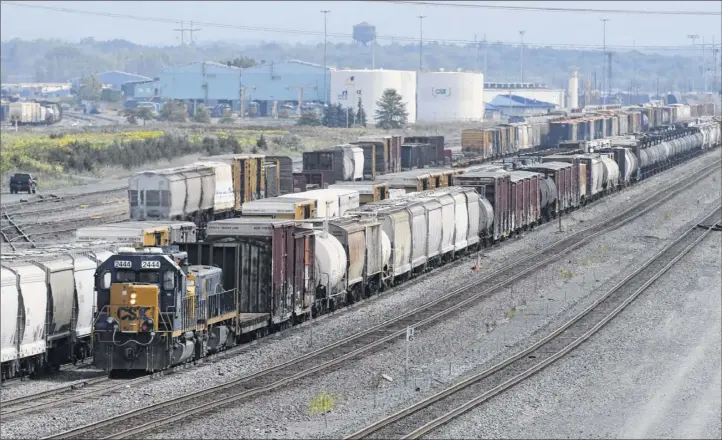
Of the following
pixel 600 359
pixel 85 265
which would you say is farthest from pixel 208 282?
pixel 600 359

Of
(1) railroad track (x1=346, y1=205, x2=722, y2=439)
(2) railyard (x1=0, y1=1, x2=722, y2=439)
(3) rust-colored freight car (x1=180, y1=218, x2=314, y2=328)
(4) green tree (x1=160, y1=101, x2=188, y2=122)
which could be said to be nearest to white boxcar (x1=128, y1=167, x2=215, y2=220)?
(2) railyard (x1=0, y1=1, x2=722, y2=439)

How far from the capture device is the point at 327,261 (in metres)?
34.7

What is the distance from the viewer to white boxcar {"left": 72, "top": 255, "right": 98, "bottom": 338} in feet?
91.5

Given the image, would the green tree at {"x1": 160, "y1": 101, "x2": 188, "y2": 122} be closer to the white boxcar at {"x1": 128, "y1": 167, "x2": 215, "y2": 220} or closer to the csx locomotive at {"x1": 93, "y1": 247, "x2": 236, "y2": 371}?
the white boxcar at {"x1": 128, "y1": 167, "x2": 215, "y2": 220}

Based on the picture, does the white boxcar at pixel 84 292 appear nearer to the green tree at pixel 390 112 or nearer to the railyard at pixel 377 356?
the railyard at pixel 377 356

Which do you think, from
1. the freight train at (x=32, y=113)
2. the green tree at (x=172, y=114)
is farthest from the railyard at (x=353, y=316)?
the green tree at (x=172, y=114)

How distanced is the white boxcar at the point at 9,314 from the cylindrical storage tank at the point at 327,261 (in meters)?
10.4

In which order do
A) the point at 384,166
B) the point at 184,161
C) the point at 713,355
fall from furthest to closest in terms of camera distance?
the point at 184,161
the point at 384,166
the point at 713,355

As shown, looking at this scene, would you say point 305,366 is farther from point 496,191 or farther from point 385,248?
point 496,191

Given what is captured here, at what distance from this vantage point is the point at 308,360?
29.0 metres

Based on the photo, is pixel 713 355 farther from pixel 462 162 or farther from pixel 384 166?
pixel 462 162

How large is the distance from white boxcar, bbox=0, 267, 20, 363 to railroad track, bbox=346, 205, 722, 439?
8.12 m

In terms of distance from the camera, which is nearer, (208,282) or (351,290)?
(208,282)

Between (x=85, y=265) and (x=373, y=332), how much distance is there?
8501 millimetres
